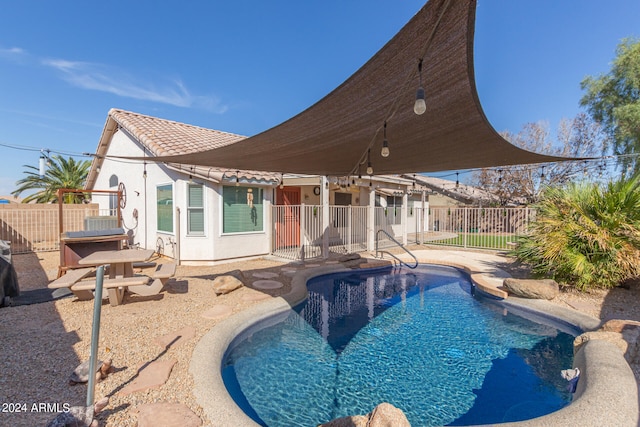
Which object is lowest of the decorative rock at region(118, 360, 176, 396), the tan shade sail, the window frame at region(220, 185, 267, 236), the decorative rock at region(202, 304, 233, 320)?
the decorative rock at region(118, 360, 176, 396)

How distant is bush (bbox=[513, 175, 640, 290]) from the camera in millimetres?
6547

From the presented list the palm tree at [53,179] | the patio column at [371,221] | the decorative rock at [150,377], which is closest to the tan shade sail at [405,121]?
the decorative rock at [150,377]

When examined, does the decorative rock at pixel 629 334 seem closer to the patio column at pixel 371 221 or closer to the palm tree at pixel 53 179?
the patio column at pixel 371 221

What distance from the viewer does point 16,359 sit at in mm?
3727

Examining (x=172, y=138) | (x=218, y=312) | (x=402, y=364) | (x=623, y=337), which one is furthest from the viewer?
(x=172, y=138)

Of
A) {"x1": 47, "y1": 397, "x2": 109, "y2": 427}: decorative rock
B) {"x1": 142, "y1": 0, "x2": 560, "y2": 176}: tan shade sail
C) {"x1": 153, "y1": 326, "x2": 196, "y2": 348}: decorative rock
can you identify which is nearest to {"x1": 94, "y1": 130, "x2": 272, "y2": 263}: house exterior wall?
{"x1": 142, "y1": 0, "x2": 560, "y2": 176}: tan shade sail

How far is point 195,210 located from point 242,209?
5.26 ft

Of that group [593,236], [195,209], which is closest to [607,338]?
[593,236]

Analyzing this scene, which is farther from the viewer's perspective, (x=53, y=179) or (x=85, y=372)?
(x=53, y=179)

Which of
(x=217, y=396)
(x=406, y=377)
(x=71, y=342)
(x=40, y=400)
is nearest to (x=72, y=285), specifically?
(x=71, y=342)

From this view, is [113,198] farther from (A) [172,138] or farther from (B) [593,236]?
(B) [593,236]

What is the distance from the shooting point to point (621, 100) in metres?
17.7

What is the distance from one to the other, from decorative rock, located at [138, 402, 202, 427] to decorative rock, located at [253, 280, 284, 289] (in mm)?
4430

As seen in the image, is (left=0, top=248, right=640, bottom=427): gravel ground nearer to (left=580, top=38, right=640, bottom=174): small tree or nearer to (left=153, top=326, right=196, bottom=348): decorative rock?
(left=153, top=326, right=196, bottom=348): decorative rock
